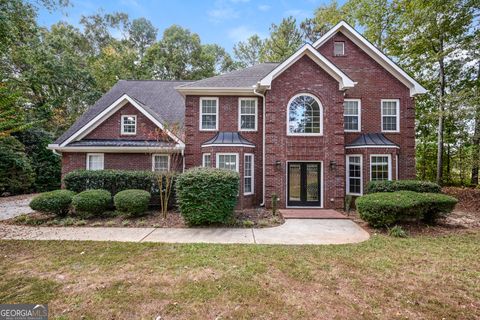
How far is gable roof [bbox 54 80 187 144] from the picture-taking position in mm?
14164

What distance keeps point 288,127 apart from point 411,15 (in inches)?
521

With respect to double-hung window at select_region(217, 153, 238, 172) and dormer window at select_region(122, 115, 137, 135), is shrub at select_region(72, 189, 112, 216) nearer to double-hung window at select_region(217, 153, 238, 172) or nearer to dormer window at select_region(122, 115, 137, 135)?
dormer window at select_region(122, 115, 137, 135)

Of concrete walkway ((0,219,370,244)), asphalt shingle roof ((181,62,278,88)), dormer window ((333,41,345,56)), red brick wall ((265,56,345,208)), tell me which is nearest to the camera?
concrete walkway ((0,219,370,244))

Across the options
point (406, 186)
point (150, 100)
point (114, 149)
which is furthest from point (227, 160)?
point (406, 186)

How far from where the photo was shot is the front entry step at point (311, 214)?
9547 mm

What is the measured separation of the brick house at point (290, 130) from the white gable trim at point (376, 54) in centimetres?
5

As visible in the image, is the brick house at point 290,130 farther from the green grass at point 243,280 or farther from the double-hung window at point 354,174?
the green grass at point 243,280

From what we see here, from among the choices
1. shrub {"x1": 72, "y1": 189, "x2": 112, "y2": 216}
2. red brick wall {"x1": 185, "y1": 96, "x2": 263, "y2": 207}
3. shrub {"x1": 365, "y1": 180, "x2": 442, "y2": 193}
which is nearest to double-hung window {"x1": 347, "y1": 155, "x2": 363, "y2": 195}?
shrub {"x1": 365, "y1": 180, "x2": 442, "y2": 193}

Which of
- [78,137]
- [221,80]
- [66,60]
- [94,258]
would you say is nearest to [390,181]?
[221,80]

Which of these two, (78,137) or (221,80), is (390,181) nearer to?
(221,80)

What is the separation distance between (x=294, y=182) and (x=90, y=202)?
873 cm

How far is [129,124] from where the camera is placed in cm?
1280

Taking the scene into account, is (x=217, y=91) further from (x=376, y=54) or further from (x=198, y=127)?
(x=376, y=54)

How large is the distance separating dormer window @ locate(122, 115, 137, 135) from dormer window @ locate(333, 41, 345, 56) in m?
11.5
